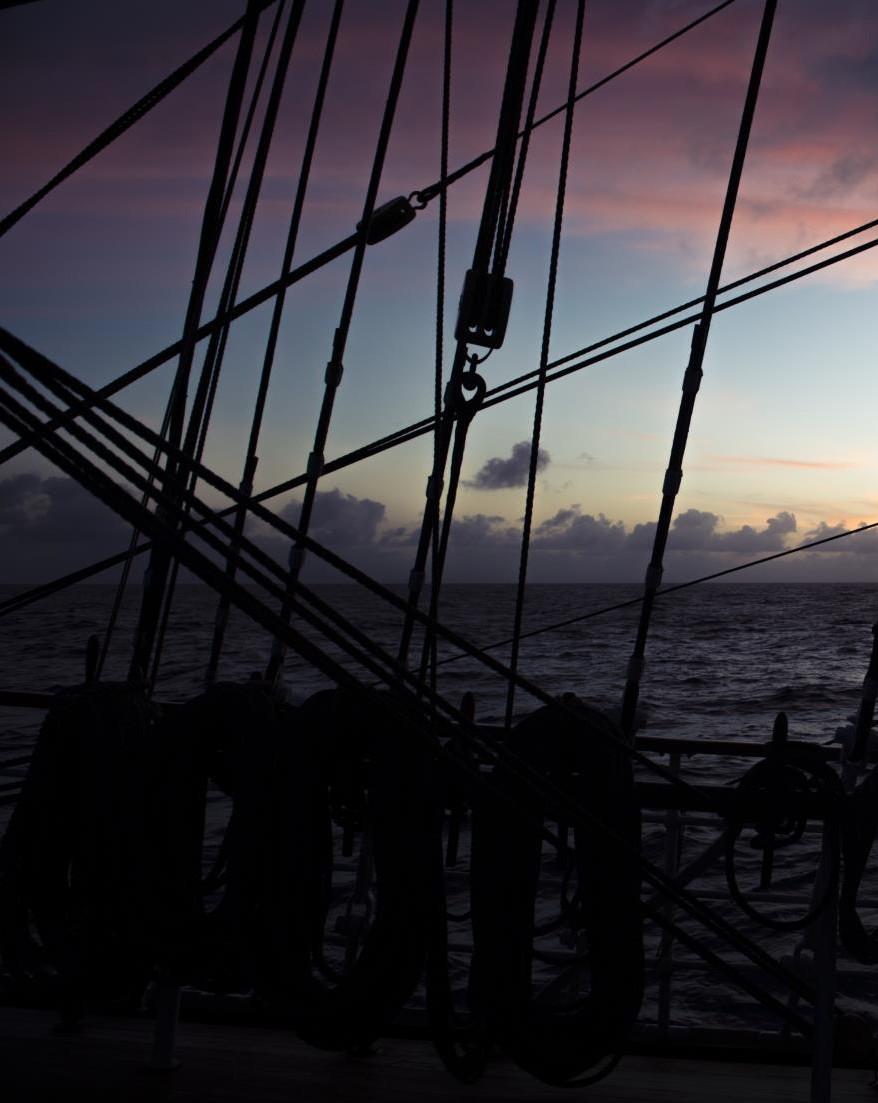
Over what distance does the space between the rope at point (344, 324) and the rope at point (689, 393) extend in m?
1.10

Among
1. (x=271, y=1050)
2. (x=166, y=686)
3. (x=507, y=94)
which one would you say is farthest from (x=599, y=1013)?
(x=166, y=686)

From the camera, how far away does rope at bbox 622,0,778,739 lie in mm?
3707

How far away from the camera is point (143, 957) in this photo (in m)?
2.89

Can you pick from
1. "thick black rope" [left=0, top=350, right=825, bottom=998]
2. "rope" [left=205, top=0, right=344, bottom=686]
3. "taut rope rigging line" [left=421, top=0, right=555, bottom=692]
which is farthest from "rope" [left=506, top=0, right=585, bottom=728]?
"thick black rope" [left=0, top=350, right=825, bottom=998]

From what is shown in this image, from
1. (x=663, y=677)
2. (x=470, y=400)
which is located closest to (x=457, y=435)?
(x=470, y=400)

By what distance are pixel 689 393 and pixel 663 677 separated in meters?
28.8

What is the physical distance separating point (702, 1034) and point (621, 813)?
114 centimetres

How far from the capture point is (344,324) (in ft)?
15.3

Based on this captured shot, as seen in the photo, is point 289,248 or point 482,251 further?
point 289,248

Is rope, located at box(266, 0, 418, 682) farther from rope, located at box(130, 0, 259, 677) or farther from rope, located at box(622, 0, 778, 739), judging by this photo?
rope, located at box(622, 0, 778, 739)

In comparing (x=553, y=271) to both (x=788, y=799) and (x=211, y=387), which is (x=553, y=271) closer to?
(x=211, y=387)

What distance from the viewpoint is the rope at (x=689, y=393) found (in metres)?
3.71

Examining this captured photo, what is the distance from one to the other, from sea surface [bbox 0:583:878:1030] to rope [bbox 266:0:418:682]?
516 millimetres

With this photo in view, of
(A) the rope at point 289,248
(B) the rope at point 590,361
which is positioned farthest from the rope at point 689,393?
(A) the rope at point 289,248
